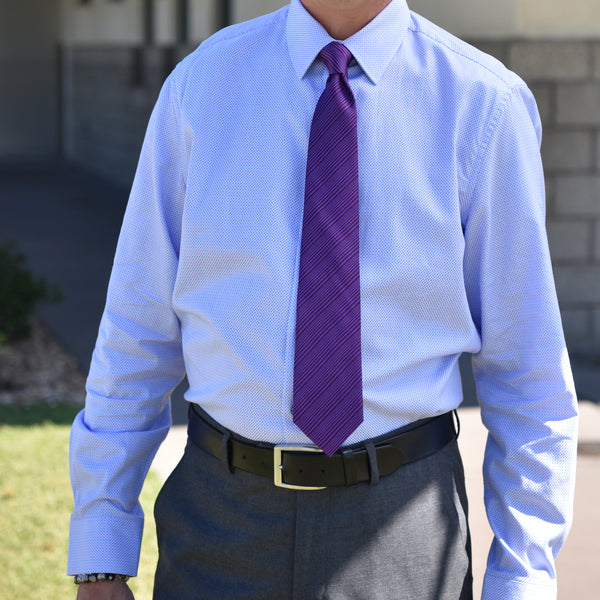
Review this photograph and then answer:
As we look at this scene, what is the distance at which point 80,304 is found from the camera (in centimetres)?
861

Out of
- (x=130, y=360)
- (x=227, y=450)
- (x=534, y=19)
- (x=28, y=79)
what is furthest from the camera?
(x=28, y=79)

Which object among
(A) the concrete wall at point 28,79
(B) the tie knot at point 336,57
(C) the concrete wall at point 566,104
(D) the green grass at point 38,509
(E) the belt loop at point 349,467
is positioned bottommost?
(A) the concrete wall at point 28,79

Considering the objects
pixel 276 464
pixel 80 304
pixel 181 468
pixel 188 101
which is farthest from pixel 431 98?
pixel 80 304

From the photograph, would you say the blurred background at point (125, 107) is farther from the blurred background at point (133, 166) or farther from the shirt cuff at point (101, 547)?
the shirt cuff at point (101, 547)

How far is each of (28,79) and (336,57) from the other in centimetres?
2042

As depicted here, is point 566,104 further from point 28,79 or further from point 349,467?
point 28,79

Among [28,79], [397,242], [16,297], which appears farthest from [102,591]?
[28,79]

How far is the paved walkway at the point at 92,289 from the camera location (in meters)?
4.23

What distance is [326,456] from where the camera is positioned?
1.80 metres

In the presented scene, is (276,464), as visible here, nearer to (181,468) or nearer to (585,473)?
(181,468)

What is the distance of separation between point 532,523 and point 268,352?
0.56 meters

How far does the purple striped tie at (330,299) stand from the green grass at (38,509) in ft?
7.71

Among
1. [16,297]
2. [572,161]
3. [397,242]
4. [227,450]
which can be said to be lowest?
[16,297]

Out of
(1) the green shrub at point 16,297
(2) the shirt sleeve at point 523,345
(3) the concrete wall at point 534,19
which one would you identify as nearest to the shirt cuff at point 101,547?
(2) the shirt sleeve at point 523,345
